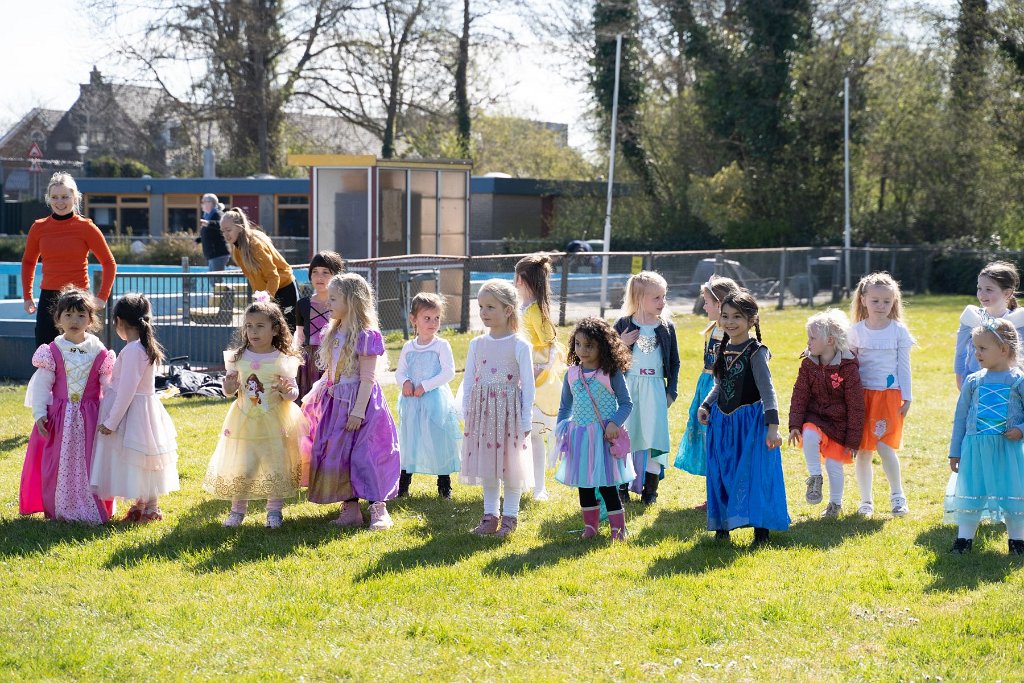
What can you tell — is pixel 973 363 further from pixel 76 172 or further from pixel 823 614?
pixel 76 172

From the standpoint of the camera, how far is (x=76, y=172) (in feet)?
171

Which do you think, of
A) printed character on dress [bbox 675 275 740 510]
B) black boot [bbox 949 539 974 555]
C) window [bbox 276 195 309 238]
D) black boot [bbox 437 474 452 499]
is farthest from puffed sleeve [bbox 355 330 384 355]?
window [bbox 276 195 309 238]

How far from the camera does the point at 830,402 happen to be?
7.14 m

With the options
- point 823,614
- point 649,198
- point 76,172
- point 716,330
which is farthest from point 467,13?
point 823,614

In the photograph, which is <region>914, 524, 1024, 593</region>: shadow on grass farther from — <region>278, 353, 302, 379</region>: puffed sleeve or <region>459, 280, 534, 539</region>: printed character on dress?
<region>278, 353, 302, 379</region>: puffed sleeve

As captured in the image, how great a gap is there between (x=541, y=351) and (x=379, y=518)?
5.28 ft

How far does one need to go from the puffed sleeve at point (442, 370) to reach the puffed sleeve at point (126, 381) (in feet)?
5.56

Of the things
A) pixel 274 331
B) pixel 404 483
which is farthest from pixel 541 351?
pixel 274 331

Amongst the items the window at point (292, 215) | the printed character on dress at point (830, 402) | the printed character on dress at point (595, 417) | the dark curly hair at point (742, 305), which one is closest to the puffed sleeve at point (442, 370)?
the printed character on dress at point (595, 417)

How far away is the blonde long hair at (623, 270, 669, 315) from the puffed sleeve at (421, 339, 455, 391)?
1211 mm

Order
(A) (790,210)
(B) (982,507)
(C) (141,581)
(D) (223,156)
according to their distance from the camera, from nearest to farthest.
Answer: (C) (141,581), (B) (982,507), (A) (790,210), (D) (223,156)

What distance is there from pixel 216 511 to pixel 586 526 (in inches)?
91.3

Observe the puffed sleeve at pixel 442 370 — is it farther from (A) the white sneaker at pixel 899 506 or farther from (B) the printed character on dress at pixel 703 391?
(A) the white sneaker at pixel 899 506

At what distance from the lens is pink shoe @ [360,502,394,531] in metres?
6.70
